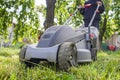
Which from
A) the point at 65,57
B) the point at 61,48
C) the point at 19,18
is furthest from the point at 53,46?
the point at 19,18

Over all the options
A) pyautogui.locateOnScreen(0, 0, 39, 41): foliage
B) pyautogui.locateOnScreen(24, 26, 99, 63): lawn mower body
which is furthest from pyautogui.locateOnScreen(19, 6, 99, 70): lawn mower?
pyautogui.locateOnScreen(0, 0, 39, 41): foliage

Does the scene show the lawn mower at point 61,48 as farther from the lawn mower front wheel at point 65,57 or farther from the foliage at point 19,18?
the foliage at point 19,18

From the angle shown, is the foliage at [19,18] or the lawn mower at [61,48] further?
the foliage at [19,18]

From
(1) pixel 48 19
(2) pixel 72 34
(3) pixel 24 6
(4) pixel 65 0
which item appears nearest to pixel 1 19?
(3) pixel 24 6

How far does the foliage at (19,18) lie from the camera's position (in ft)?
26.7

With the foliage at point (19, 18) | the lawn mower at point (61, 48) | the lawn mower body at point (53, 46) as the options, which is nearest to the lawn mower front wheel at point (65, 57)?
the lawn mower at point (61, 48)

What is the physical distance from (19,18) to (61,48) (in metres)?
5.23

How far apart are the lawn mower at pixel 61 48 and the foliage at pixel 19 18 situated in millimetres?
4158

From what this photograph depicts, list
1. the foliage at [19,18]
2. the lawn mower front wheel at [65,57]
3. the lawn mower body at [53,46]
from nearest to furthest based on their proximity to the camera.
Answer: the lawn mower front wheel at [65,57] → the lawn mower body at [53,46] → the foliage at [19,18]

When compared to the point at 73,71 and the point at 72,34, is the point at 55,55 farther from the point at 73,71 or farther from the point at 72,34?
the point at 72,34

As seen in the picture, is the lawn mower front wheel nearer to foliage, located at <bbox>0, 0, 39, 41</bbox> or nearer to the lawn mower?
the lawn mower

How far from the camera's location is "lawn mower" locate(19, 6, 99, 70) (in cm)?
358

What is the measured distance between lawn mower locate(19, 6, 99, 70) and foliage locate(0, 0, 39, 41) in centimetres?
416

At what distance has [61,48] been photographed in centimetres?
362
